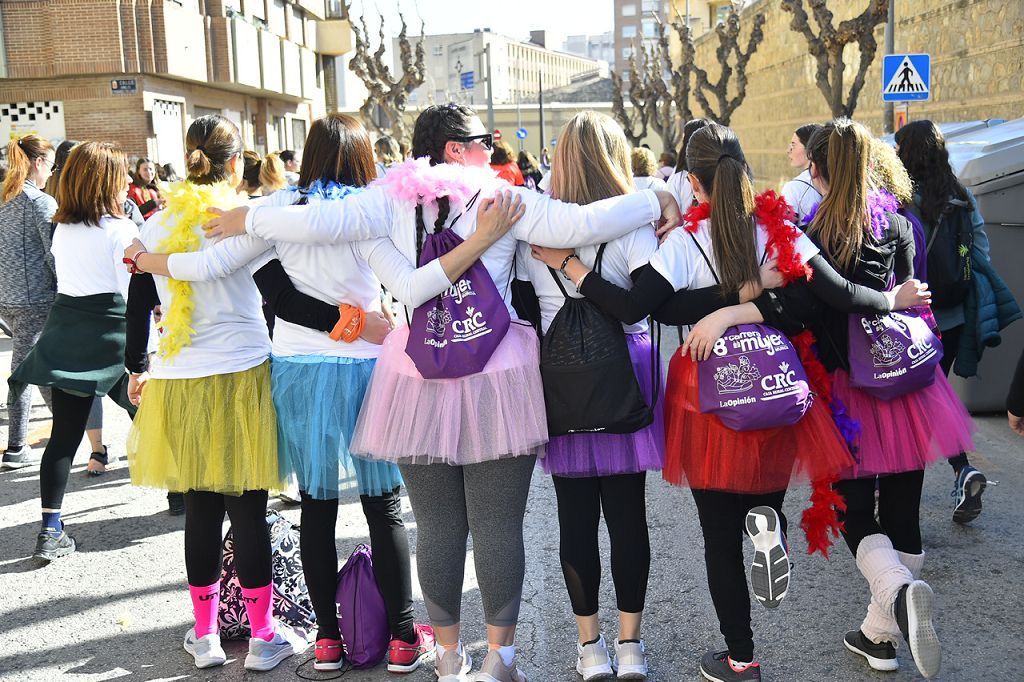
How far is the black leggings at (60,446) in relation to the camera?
507 cm

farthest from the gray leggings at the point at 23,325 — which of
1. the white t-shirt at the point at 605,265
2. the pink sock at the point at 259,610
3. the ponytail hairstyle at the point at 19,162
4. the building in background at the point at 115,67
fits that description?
the building in background at the point at 115,67

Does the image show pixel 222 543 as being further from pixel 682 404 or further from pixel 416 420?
pixel 682 404

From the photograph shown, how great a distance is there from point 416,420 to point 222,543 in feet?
3.85

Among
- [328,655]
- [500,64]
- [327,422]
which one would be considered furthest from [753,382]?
[500,64]

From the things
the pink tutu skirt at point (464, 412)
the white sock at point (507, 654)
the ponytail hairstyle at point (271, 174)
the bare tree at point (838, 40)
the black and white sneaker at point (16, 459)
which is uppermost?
the bare tree at point (838, 40)

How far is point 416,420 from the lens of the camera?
10.5 feet

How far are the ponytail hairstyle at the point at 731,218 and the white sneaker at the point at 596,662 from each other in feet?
4.21

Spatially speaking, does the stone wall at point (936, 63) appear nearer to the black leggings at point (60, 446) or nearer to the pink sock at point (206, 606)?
the black leggings at point (60, 446)

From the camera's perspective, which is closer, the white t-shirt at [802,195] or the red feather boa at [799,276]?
the red feather boa at [799,276]

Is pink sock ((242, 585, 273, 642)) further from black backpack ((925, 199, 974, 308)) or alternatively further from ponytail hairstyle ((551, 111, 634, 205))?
black backpack ((925, 199, 974, 308))

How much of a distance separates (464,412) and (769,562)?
1.08m

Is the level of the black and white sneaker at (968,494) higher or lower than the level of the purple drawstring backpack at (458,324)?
lower

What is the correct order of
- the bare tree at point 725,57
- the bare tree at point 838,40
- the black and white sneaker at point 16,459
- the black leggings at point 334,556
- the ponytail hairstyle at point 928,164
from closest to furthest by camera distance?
the black leggings at point 334,556 < the ponytail hairstyle at point 928,164 < the black and white sneaker at point 16,459 < the bare tree at point 838,40 < the bare tree at point 725,57

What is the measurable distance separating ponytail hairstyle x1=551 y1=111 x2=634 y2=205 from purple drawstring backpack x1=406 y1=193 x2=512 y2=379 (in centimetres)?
40
